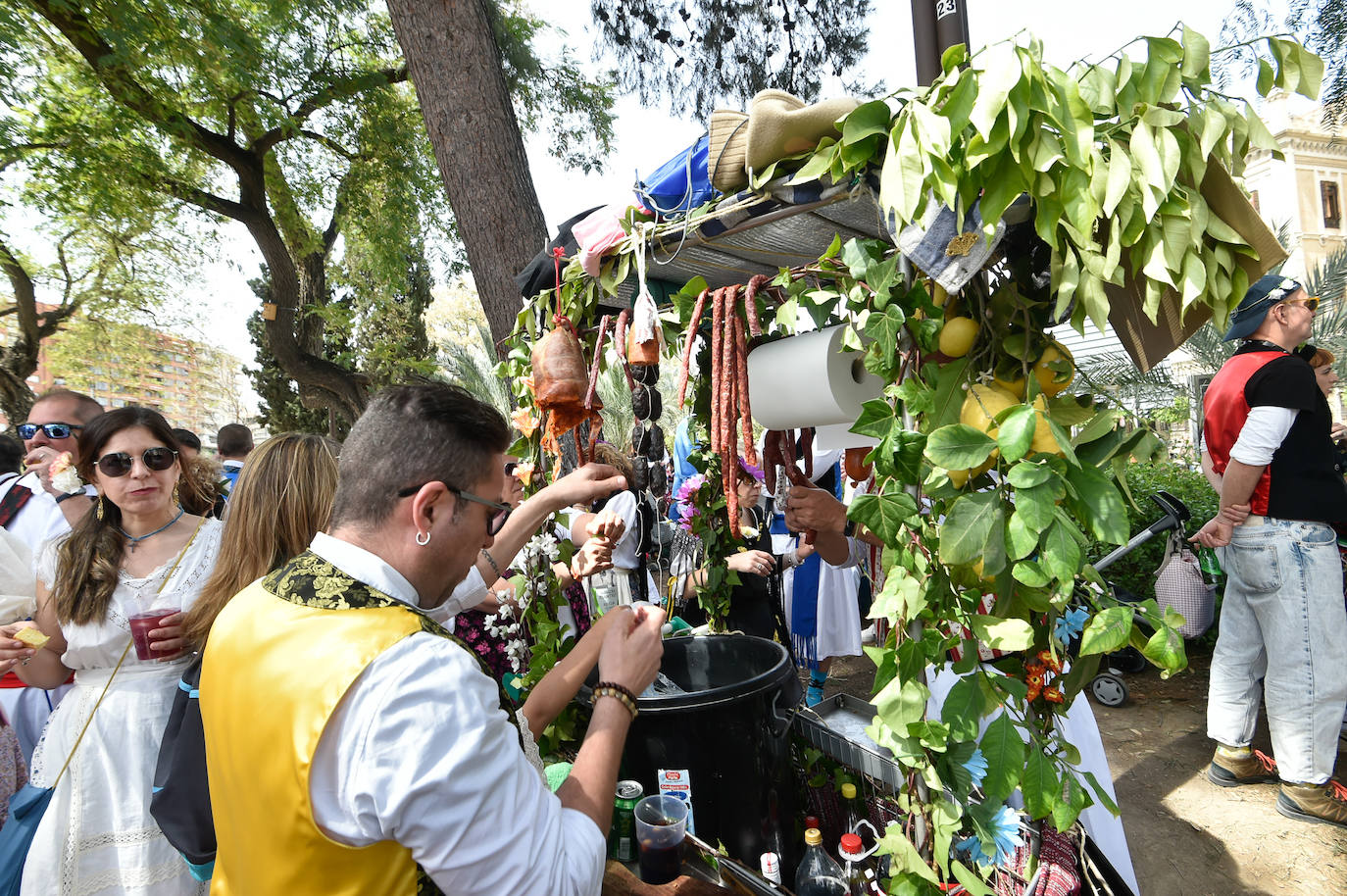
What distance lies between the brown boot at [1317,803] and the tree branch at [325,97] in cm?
1039

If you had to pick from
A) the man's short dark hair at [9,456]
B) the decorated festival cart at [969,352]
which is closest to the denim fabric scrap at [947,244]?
the decorated festival cart at [969,352]

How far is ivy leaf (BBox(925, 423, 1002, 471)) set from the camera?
1.29 m

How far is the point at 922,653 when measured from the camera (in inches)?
55.9

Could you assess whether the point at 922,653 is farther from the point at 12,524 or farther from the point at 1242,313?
the point at 12,524

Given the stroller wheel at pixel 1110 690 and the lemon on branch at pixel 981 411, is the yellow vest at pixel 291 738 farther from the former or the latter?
the stroller wheel at pixel 1110 690

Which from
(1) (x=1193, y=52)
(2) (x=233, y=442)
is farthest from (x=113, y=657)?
(2) (x=233, y=442)

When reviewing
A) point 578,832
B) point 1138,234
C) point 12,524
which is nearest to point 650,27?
point 12,524

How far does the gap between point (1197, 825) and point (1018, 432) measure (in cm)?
346

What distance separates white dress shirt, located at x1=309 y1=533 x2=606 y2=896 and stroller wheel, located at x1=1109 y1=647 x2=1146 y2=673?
513cm

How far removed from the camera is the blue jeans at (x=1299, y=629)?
313 centimetres

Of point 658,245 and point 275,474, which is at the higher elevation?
point 658,245

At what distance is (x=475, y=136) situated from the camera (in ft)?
14.3

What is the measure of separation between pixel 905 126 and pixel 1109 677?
190 inches

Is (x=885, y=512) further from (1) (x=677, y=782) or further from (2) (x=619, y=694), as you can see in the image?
(1) (x=677, y=782)
